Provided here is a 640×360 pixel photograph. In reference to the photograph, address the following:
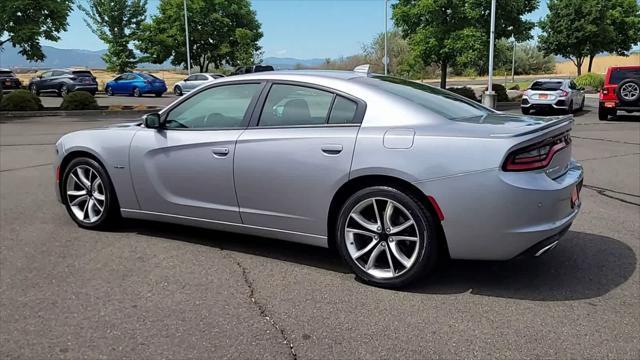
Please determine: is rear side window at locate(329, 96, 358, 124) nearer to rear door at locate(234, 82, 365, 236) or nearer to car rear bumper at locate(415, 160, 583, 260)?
rear door at locate(234, 82, 365, 236)

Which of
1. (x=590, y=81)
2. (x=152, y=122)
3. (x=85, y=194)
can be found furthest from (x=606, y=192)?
(x=590, y=81)

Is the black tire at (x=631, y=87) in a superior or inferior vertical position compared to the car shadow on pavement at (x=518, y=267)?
superior

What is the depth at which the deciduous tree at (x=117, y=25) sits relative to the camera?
1921 inches

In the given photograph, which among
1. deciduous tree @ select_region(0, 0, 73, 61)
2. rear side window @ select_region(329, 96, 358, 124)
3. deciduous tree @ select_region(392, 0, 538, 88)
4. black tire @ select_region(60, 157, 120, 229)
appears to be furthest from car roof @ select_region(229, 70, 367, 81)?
deciduous tree @ select_region(0, 0, 73, 61)

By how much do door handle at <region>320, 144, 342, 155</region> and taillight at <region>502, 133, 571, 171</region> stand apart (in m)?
1.12

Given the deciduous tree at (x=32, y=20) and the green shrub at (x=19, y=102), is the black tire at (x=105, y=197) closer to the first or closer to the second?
the green shrub at (x=19, y=102)

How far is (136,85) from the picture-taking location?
34.3 metres

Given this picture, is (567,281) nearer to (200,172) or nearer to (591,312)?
(591,312)

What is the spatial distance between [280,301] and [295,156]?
106cm

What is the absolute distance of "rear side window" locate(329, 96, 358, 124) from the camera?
4.09 m

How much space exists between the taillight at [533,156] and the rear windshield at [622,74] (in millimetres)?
16008

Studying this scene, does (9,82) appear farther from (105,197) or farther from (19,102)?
(105,197)

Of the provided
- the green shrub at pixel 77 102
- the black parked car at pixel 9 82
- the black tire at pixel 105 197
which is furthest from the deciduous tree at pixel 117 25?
the black tire at pixel 105 197

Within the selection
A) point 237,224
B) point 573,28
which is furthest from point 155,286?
point 573,28
